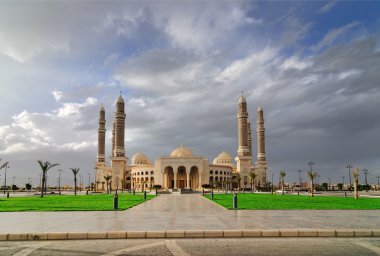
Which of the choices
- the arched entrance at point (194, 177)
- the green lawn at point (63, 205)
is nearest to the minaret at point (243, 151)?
the arched entrance at point (194, 177)

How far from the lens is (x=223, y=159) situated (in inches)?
4697

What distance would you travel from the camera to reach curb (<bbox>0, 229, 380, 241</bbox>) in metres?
11.0

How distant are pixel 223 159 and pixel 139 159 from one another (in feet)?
91.5

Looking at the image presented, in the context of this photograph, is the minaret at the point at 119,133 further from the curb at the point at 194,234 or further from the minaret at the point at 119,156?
the curb at the point at 194,234

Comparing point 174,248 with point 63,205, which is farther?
point 63,205

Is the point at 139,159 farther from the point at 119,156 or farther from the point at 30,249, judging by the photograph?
the point at 30,249

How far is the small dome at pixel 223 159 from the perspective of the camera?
118812 millimetres

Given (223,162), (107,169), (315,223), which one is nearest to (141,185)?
(107,169)

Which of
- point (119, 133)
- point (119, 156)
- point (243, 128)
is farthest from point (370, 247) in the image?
point (119, 156)

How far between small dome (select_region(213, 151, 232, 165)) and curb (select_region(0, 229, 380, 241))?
107426 millimetres

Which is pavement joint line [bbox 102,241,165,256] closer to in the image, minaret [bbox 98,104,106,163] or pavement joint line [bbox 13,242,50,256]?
pavement joint line [bbox 13,242,50,256]

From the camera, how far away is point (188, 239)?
10820mm

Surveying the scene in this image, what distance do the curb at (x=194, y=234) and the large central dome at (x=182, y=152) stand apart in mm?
89305

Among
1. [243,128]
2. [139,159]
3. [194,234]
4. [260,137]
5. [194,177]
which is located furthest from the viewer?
[139,159]
